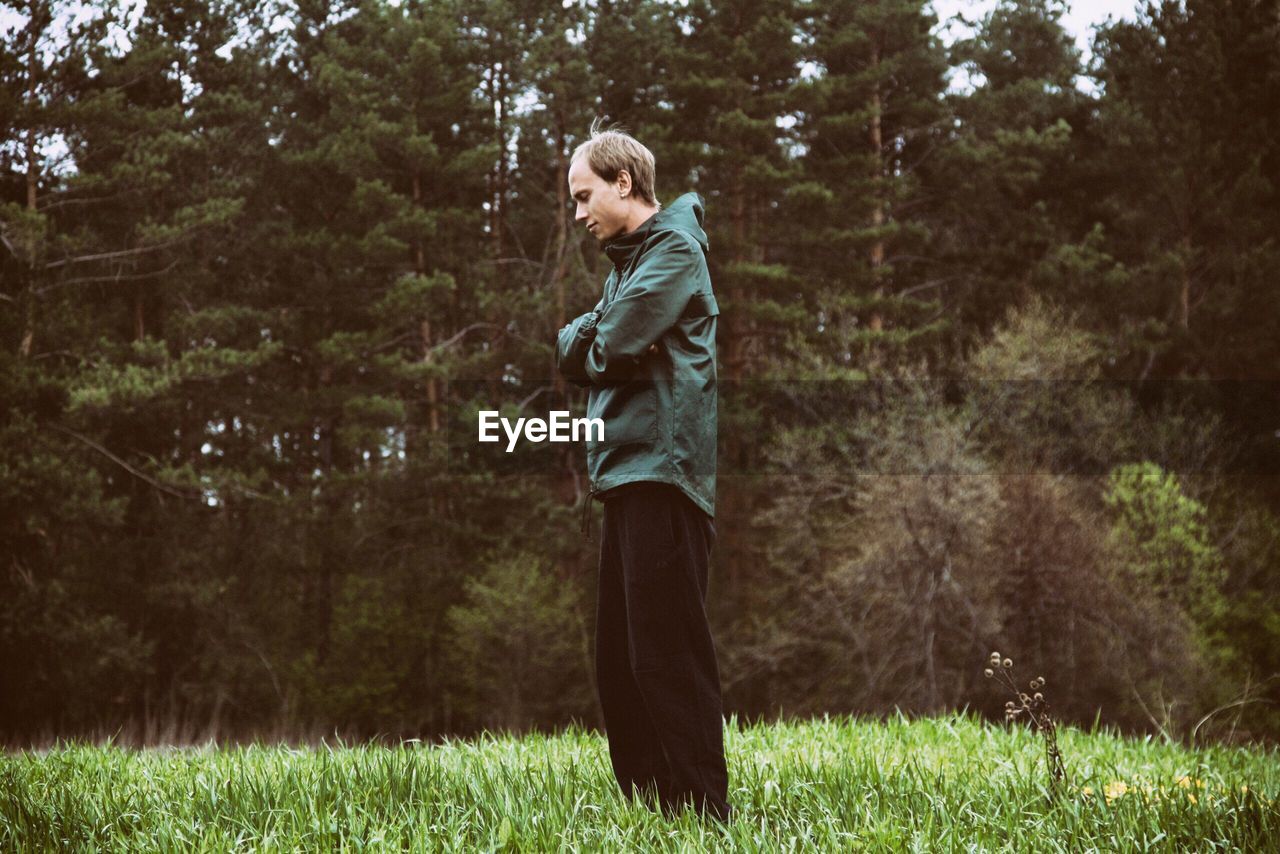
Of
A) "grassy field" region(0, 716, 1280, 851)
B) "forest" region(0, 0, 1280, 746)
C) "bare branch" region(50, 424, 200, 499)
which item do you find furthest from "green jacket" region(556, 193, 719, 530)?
"bare branch" region(50, 424, 200, 499)

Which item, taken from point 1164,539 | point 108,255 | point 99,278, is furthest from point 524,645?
point 1164,539

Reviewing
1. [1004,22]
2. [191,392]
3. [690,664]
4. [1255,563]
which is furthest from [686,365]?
[1004,22]

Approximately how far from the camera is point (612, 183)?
2.88 meters

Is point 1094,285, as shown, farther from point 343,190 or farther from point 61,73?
point 61,73

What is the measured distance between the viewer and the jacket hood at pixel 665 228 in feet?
9.37

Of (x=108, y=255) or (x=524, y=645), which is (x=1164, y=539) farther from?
(x=108, y=255)

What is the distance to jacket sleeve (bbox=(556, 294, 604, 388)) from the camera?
280 centimetres

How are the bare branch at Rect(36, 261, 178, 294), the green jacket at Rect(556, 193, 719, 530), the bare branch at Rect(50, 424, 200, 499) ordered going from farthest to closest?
1. the bare branch at Rect(36, 261, 178, 294)
2. the bare branch at Rect(50, 424, 200, 499)
3. the green jacket at Rect(556, 193, 719, 530)

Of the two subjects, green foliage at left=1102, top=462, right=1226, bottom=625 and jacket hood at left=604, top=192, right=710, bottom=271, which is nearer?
jacket hood at left=604, top=192, right=710, bottom=271

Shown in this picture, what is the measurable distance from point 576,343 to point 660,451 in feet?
1.18

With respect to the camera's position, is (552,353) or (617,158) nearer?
(617,158)

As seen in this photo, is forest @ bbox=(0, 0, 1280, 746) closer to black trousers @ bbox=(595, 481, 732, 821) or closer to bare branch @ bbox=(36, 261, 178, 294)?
bare branch @ bbox=(36, 261, 178, 294)

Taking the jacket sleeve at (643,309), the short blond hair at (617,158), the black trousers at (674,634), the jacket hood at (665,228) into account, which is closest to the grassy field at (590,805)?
the black trousers at (674,634)

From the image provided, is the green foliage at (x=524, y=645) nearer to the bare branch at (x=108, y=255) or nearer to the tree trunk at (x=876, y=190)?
the tree trunk at (x=876, y=190)
